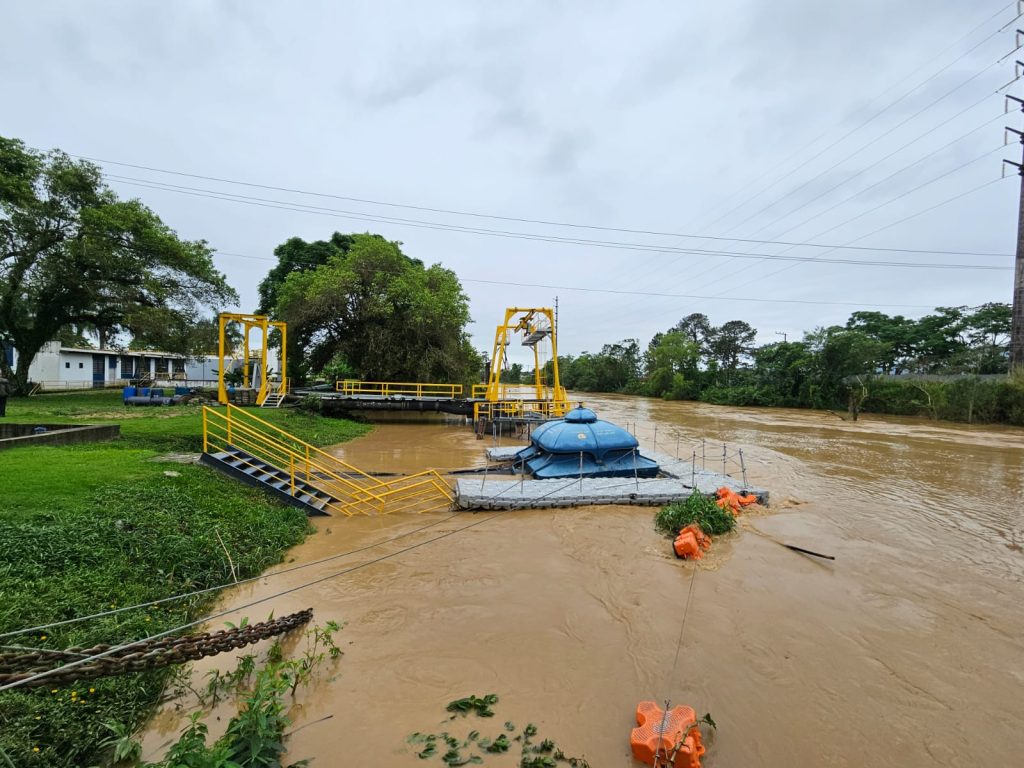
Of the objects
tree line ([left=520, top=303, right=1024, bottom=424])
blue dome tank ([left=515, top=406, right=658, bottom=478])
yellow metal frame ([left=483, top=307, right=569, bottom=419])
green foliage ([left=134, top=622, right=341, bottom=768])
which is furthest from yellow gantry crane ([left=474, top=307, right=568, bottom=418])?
tree line ([left=520, top=303, right=1024, bottom=424])

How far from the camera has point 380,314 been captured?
94.0 ft

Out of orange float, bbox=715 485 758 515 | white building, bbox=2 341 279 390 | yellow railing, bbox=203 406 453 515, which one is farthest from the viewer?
white building, bbox=2 341 279 390

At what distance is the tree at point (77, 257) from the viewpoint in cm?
1791

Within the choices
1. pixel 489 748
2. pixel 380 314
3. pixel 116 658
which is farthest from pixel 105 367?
pixel 489 748

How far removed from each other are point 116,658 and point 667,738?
13.4 feet

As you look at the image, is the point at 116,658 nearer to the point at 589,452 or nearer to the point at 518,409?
the point at 589,452

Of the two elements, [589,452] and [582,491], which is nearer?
[582,491]

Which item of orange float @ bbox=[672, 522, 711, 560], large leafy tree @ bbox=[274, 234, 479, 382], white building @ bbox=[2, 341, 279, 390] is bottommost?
orange float @ bbox=[672, 522, 711, 560]

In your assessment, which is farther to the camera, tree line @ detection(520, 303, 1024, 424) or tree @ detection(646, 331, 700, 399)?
tree @ detection(646, 331, 700, 399)

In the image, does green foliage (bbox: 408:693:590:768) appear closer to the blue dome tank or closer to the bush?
the bush

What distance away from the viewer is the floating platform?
9.90 metres

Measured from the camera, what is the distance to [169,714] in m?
3.81

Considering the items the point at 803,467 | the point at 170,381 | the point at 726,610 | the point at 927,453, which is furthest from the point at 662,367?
the point at 726,610

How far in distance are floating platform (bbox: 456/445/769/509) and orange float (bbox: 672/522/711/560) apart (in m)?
1.96
